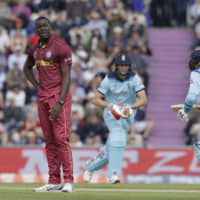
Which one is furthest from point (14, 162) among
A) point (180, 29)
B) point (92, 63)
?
point (180, 29)

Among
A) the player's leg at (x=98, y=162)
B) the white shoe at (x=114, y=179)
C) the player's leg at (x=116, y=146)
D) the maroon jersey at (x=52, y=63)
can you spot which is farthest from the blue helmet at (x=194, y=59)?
the player's leg at (x=98, y=162)

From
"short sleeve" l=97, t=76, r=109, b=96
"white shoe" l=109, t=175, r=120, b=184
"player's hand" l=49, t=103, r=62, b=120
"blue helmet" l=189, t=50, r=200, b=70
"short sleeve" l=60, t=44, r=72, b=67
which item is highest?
"short sleeve" l=60, t=44, r=72, b=67

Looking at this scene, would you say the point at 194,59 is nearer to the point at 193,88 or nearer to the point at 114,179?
the point at 193,88

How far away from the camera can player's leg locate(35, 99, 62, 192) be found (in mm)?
9617

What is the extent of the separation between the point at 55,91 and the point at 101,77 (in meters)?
6.17

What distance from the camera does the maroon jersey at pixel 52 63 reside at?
9.45 metres

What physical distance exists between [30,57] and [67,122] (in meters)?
1.16

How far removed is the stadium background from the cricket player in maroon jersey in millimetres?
5504

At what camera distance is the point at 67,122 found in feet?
31.2

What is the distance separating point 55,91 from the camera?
31.2 feet

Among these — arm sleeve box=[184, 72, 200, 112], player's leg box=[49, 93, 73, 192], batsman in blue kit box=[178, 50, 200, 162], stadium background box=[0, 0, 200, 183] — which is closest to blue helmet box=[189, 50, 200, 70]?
batsman in blue kit box=[178, 50, 200, 162]

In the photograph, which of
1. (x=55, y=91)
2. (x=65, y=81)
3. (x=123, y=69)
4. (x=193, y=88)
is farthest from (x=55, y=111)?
(x=123, y=69)

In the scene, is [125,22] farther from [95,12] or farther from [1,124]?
[1,124]

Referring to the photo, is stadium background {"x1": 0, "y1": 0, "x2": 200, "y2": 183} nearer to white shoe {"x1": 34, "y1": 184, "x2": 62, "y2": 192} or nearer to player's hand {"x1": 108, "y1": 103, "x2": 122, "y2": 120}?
player's hand {"x1": 108, "y1": 103, "x2": 122, "y2": 120}
